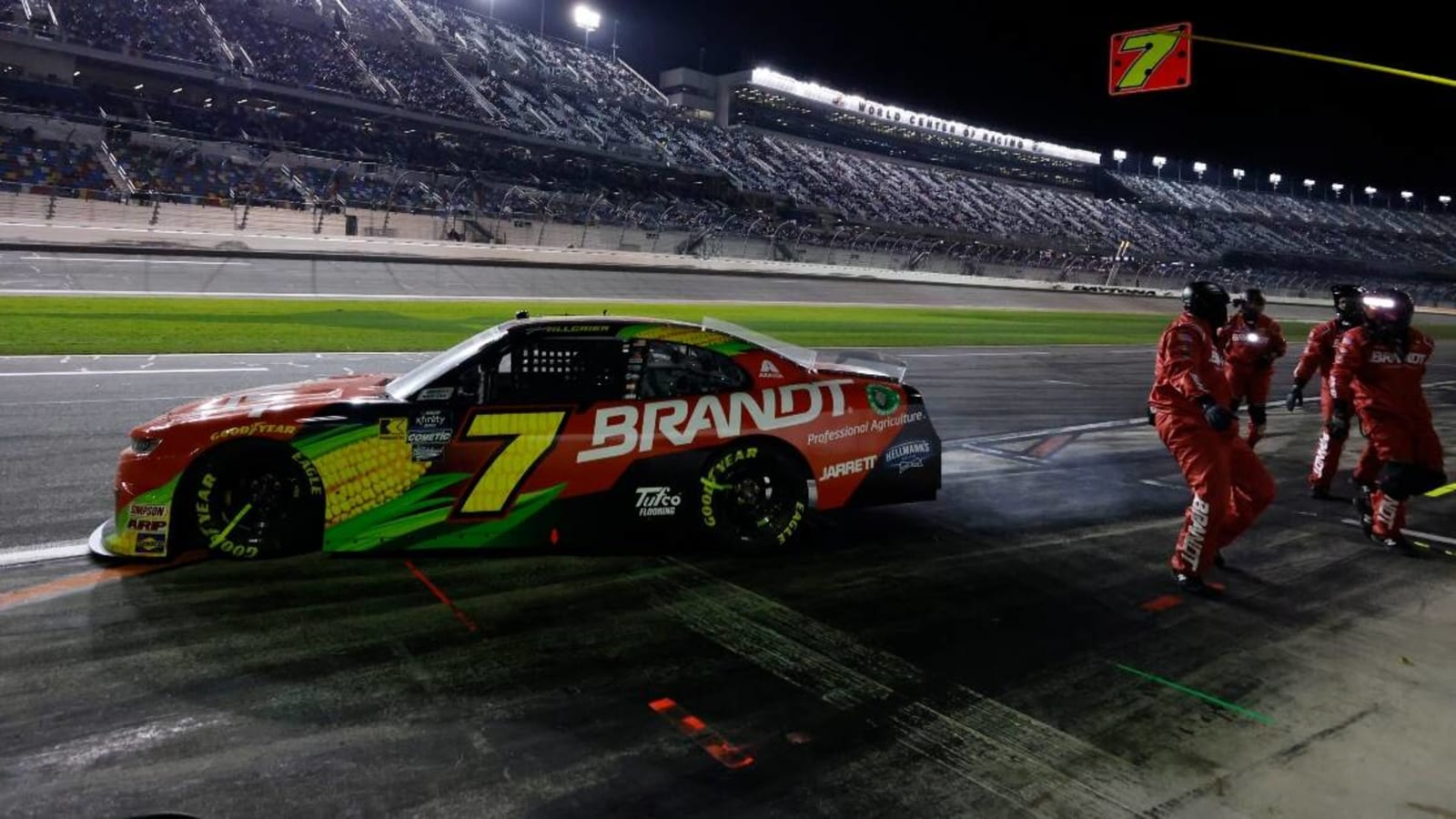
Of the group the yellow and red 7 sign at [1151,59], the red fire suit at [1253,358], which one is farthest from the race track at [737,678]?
the yellow and red 7 sign at [1151,59]

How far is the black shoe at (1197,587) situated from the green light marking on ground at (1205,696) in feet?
4.18

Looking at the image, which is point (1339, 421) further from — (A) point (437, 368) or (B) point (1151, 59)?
(B) point (1151, 59)

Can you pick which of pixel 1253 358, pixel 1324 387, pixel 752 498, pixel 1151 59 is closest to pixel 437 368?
pixel 752 498

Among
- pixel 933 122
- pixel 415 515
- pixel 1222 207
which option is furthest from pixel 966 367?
pixel 1222 207

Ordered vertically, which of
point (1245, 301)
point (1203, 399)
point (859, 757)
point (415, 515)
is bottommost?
point (859, 757)

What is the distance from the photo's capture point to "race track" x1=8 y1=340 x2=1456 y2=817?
2850mm

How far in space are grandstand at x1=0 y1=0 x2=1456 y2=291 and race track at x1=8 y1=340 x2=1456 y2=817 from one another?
24.9m

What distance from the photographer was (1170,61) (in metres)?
15.8

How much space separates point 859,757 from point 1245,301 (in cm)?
784

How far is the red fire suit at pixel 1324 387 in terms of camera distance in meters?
7.14

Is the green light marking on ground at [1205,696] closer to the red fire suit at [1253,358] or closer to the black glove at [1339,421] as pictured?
the black glove at [1339,421]

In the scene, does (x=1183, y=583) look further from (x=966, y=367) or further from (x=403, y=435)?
(x=966, y=367)

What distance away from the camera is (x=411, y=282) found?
22250 millimetres

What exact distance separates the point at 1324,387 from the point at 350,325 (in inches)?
566
